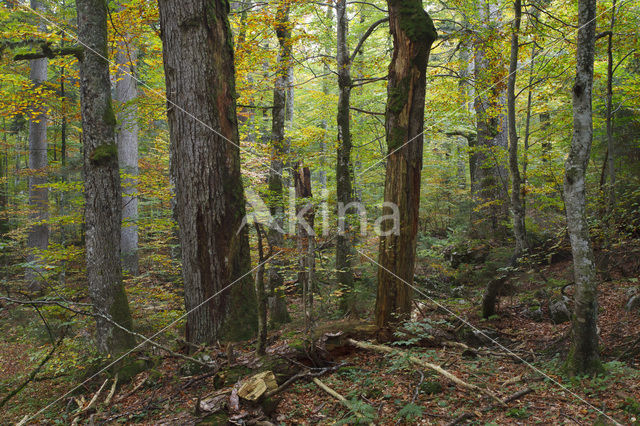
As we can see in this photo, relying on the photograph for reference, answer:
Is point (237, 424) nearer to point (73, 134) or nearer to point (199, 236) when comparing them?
point (199, 236)

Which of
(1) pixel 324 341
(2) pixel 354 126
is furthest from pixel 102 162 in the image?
(2) pixel 354 126

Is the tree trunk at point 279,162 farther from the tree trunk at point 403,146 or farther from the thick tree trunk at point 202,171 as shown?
the tree trunk at point 403,146

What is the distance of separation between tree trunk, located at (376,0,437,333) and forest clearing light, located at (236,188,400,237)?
5cm

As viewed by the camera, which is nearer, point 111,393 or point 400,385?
point 400,385

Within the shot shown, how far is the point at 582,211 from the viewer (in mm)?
3582

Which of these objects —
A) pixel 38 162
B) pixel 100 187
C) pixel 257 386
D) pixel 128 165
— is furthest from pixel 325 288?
pixel 38 162

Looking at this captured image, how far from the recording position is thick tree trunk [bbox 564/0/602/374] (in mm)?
3490

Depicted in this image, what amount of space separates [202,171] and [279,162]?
4.25 metres

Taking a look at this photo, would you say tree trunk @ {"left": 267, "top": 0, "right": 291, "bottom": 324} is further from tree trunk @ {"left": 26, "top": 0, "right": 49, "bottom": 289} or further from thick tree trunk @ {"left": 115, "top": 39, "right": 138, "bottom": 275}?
tree trunk @ {"left": 26, "top": 0, "right": 49, "bottom": 289}

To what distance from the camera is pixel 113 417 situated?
350 centimetres

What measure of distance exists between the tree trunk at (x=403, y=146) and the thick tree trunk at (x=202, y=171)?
6.82 feet

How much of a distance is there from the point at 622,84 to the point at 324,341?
8257 mm

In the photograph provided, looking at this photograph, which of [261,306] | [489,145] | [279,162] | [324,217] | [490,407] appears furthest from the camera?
[489,145]

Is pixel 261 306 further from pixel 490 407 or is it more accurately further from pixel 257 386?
pixel 490 407
